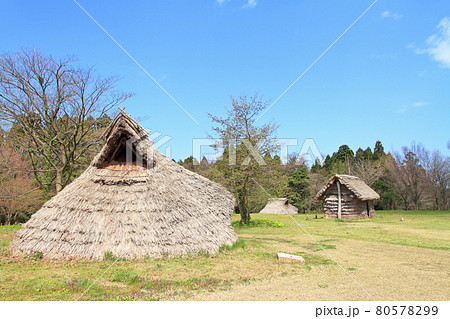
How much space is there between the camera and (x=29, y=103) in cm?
1988

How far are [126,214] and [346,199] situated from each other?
23137mm

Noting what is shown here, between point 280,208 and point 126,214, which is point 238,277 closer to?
point 126,214

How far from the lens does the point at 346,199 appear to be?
89.6 ft

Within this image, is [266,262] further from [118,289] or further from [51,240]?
[51,240]

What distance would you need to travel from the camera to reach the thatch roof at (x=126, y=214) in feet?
28.8

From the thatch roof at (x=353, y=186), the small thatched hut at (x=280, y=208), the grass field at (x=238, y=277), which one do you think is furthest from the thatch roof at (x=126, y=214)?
the small thatched hut at (x=280, y=208)

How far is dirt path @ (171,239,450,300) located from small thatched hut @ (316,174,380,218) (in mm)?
17680

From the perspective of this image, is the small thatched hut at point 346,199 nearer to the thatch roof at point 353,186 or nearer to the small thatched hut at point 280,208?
the thatch roof at point 353,186

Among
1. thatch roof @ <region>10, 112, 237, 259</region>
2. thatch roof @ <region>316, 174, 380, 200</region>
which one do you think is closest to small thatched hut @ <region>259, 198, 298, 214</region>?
thatch roof @ <region>316, 174, 380, 200</region>

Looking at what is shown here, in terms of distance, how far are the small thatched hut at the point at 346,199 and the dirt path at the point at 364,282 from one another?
17.7 m

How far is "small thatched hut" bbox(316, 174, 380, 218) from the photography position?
2688cm

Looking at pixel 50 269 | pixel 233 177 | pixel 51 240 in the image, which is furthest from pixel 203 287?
pixel 233 177

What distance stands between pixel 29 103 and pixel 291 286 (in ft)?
68.8

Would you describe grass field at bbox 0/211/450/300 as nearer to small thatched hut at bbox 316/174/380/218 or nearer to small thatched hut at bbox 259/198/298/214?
small thatched hut at bbox 316/174/380/218
